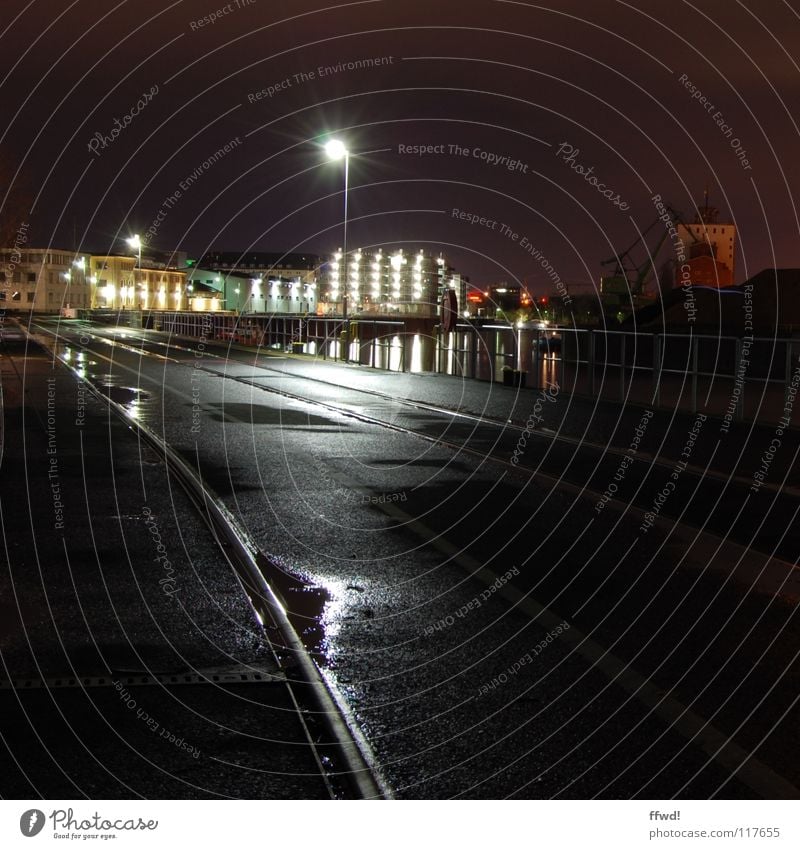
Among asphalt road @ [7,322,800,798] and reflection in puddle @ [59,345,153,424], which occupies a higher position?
asphalt road @ [7,322,800,798]

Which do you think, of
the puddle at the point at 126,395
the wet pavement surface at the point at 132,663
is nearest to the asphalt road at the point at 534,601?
the wet pavement surface at the point at 132,663

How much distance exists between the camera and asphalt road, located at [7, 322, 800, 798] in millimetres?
5012

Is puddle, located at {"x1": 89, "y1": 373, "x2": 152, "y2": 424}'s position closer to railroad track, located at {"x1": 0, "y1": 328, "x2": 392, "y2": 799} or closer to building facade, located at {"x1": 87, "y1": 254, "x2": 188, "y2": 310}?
railroad track, located at {"x1": 0, "y1": 328, "x2": 392, "y2": 799}

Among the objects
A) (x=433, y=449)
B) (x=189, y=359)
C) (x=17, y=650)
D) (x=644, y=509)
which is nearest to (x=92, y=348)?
(x=189, y=359)

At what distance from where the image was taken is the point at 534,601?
25.2 ft

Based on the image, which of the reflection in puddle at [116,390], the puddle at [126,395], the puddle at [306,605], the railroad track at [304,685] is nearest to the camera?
the railroad track at [304,685]

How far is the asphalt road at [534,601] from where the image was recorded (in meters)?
5.01

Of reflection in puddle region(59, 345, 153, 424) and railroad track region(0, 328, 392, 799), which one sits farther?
reflection in puddle region(59, 345, 153, 424)

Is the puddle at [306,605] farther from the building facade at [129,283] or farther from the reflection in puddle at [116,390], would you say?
the building facade at [129,283]

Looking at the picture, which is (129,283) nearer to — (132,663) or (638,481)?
(638,481)

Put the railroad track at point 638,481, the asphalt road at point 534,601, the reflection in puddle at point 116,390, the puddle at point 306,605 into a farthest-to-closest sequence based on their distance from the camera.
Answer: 1. the reflection in puddle at point 116,390
2. the railroad track at point 638,481
3. the puddle at point 306,605
4. the asphalt road at point 534,601

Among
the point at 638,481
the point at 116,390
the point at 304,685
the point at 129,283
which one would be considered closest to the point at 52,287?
the point at 129,283

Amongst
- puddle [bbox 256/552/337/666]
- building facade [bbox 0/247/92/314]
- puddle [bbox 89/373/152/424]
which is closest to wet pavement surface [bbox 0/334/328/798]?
puddle [bbox 256/552/337/666]

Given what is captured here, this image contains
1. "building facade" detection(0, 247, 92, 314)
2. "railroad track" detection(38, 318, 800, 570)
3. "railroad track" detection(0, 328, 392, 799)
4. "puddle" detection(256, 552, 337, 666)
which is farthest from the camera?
"building facade" detection(0, 247, 92, 314)
